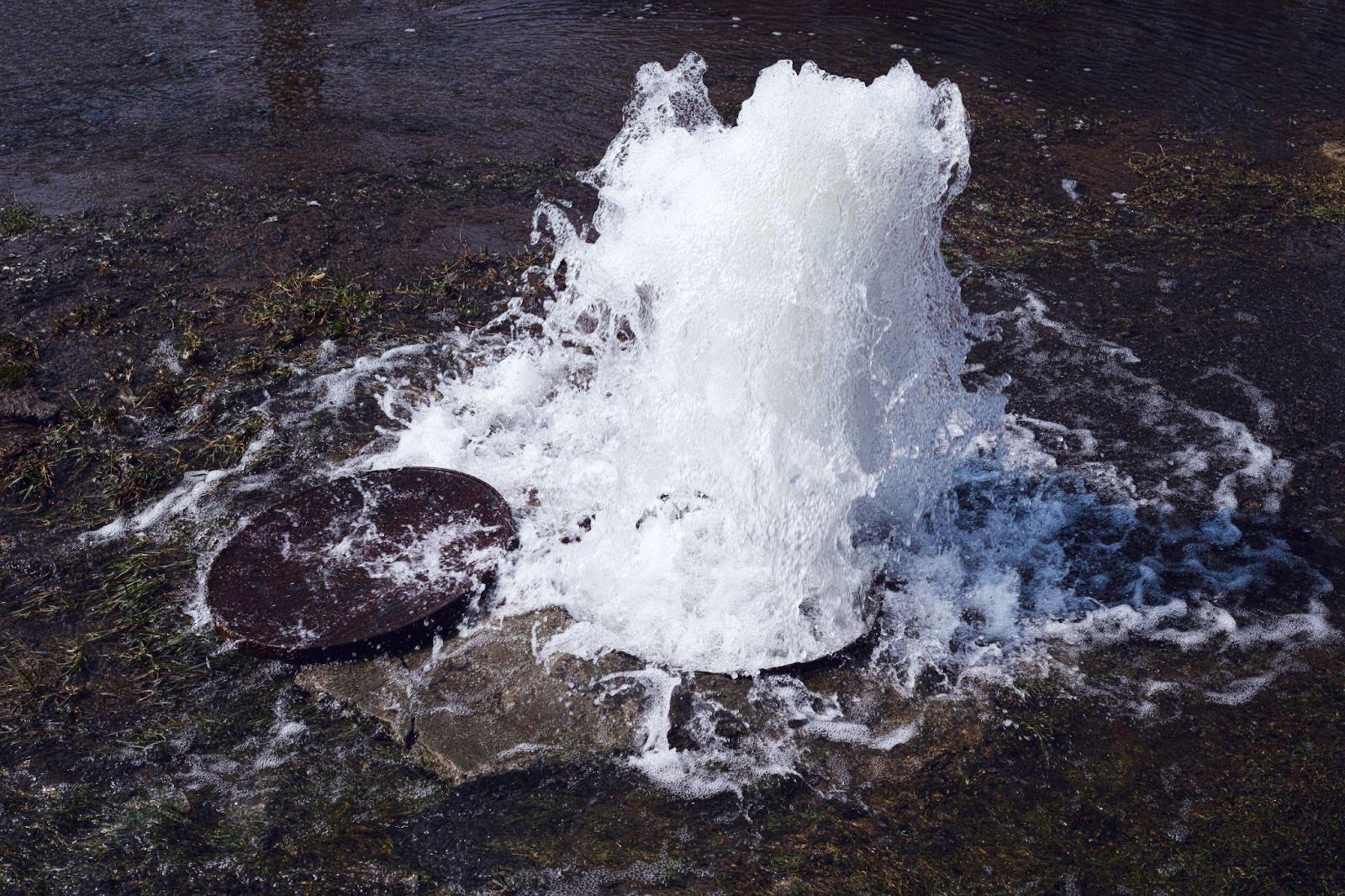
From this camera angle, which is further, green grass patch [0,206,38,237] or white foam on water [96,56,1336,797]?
green grass patch [0,206,38,237]

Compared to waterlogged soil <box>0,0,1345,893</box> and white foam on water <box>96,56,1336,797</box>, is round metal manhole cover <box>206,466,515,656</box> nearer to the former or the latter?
white foam on water <box>96,56,1336,797</box>

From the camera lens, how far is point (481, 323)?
6090mm

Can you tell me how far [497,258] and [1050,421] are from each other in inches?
138

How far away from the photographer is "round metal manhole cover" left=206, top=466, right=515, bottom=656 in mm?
3822

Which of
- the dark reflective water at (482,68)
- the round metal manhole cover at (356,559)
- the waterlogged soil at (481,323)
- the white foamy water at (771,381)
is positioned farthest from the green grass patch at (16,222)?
the white foamy water at (771,381)

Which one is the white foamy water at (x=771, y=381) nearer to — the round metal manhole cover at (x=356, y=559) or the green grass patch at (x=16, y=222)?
the round metal manhole cover at (x=356, y=559)

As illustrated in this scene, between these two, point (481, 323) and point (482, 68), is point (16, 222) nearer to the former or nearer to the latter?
point (481, 323)

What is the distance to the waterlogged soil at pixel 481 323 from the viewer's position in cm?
327

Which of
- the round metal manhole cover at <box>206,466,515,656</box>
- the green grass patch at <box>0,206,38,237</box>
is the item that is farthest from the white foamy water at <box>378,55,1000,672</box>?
the green grass patch at <box>0,206,38,237</box>

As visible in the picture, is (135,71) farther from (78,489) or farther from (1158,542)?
(1158,542)

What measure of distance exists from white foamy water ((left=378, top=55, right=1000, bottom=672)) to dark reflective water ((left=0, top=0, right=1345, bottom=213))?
4242 mm

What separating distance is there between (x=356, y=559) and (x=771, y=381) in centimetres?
175

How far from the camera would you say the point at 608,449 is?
191 inches

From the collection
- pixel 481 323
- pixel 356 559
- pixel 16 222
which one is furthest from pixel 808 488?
pixel 16 222
